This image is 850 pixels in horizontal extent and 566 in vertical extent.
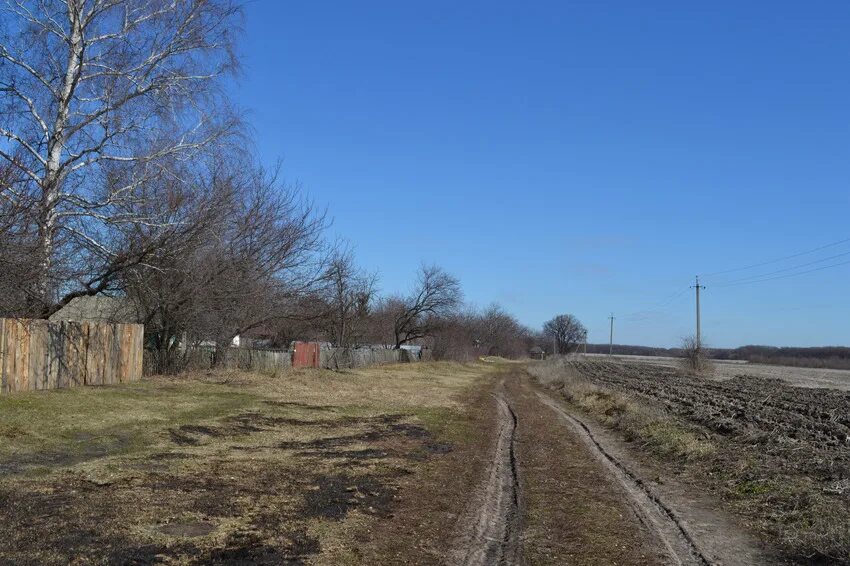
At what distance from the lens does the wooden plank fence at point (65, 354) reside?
16.0 m

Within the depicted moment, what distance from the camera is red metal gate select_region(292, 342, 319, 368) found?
37.2m

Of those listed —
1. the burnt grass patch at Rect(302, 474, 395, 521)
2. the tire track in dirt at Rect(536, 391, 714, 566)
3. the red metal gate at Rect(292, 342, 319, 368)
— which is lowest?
the tire track in dirt at Rect(536, 391, 714, 566)

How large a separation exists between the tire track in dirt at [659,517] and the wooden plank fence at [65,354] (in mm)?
12767

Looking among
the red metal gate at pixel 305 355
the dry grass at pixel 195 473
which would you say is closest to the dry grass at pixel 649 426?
the dry grass at pixel 195 473

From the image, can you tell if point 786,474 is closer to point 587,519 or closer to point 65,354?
point 587,519

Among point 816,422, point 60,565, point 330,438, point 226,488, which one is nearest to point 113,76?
point 330,438

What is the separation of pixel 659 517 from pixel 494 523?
7.10 ft

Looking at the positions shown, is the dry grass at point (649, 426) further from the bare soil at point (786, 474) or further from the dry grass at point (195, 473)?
the dry grass at point (195, 473)

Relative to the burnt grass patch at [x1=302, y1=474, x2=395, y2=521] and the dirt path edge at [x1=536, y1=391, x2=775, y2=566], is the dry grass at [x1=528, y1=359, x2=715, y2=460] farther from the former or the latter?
the burnt grass patch at [x1=302, y1=474, x2=395, y2=521]

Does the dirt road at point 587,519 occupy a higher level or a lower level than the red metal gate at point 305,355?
lower

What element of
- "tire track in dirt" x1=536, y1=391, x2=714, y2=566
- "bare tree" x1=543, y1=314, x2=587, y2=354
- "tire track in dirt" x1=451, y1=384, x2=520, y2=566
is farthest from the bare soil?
"bare tree" x1=543, y1=314, x2=587, y2=354

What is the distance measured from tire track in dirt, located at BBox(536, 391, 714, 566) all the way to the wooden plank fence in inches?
503

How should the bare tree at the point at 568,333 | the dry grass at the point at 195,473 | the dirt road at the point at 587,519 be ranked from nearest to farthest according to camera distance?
the dry grass at the point at 195,473 → the dirt road at the point at 587,519 → the bare tree at the point at 568,333

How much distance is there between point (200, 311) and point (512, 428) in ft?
45.4
